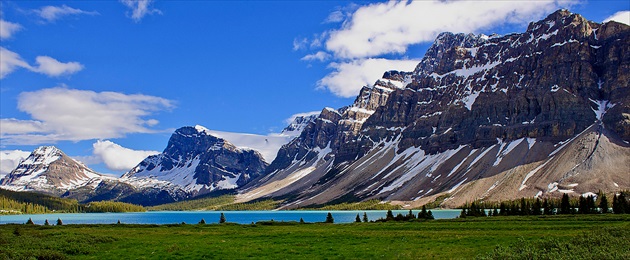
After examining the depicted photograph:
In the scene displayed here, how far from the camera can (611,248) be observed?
3562 cm

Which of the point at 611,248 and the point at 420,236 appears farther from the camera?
the point at 420,236

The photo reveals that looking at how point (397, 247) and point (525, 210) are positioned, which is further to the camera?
point (525, 210)

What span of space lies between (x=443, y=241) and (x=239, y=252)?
19.1 metres

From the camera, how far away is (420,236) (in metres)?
56.0

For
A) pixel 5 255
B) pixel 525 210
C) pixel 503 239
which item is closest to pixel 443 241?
pixel 503 239

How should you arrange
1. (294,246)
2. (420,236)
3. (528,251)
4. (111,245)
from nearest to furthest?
1. (528,251)
2. (294,246)
3. (111,245)
4. (420,236)

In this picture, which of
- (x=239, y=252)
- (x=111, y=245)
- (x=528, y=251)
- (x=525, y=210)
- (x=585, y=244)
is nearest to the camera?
(x=528, y=251)

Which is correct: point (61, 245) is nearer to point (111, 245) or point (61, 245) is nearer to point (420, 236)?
point (111, 245)

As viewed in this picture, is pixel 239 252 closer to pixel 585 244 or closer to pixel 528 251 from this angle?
pixel 528 251

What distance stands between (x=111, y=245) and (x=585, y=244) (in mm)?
42319

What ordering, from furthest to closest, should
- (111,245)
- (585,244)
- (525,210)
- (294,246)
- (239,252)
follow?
1. (525,210)
2. (111,245)
3. (294,246)
4. (239,252)
5. (585,244)

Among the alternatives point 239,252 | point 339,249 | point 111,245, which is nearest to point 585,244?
point 339,249

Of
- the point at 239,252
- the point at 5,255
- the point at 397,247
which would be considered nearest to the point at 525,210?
the point at 397,247

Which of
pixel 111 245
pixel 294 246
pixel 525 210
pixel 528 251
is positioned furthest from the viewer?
pixel 525 210
